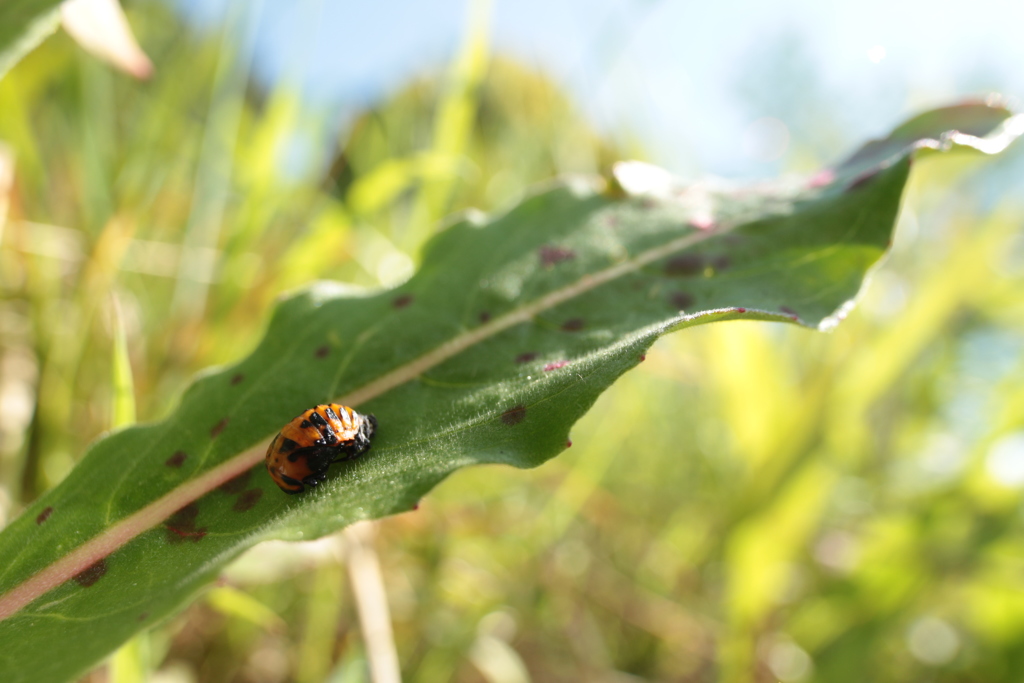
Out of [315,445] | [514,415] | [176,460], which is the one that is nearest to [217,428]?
[176,460]

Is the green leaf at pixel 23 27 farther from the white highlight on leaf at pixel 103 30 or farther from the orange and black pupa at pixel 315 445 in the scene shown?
the orange and black pupa at pixel 315 445

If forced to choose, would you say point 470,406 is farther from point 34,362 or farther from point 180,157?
point 180,157

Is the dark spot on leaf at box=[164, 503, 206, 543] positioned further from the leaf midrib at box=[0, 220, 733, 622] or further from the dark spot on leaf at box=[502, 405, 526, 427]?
the dark spot on leaf at box=[502, 405, 526, 427]

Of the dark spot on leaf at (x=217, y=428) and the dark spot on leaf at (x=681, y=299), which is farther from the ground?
the dark spot on leaf at (x=217, y=428)

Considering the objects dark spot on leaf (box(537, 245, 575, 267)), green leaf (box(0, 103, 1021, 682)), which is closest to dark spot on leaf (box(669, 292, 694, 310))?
green leaf (box(0, 103, 1021, 682))

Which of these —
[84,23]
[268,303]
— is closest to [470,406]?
[84,23]

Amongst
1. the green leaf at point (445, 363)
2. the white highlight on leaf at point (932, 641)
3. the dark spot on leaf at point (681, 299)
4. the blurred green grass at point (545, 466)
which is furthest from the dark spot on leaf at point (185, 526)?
the white highlight on leaf at point (932, 641)
